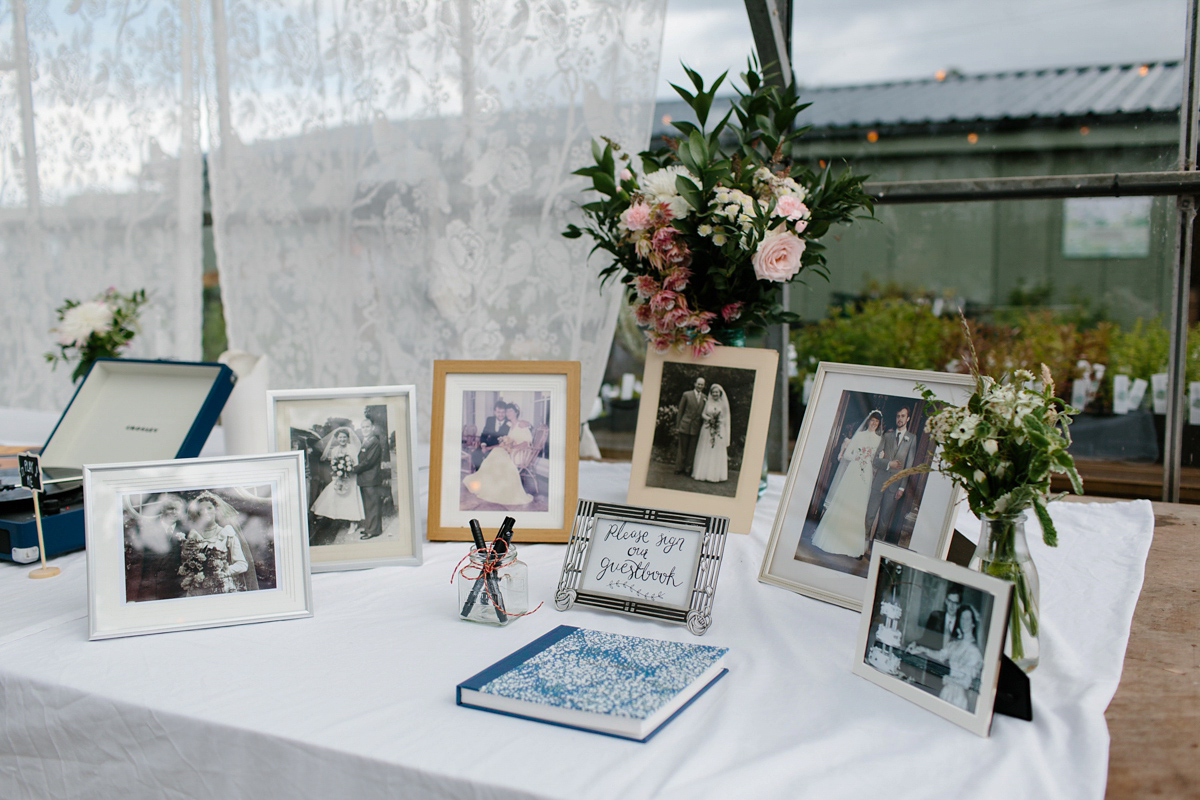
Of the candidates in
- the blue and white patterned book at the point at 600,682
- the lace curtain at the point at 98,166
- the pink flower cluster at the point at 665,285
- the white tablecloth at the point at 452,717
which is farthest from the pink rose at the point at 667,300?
the lace curtain at the point at 98,166

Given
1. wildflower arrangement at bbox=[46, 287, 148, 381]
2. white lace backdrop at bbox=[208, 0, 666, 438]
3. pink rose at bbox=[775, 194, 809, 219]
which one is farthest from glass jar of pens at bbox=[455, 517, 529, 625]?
wildflower arrangement at bbox=[46, 287, 148, 381]

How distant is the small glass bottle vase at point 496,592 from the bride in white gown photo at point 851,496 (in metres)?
0.40

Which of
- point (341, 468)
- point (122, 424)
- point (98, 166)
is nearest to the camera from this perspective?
point (341, 468)

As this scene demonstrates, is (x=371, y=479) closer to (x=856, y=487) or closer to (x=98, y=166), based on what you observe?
(x=856, y=487)

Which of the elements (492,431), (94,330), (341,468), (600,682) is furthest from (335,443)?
(94,330)

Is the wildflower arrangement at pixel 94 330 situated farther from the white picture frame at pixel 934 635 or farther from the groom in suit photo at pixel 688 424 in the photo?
the white picture frame at pixel 934 635

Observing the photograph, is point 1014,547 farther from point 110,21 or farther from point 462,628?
point 110,21

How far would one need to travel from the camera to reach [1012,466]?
0.81m

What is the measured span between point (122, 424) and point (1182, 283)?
2114 millimetres

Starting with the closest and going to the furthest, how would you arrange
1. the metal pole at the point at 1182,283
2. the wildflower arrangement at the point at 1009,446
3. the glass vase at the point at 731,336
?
the wildflower arrangement at the point at 1009,446, the glass vase at the point at 731,336, the metal pole at the point at 1182,283

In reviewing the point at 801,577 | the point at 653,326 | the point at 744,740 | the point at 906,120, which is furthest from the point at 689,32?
the point at 744,740

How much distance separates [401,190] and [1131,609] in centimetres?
172

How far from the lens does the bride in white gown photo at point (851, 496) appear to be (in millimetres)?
1063

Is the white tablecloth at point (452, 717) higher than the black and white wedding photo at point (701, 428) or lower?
lower
